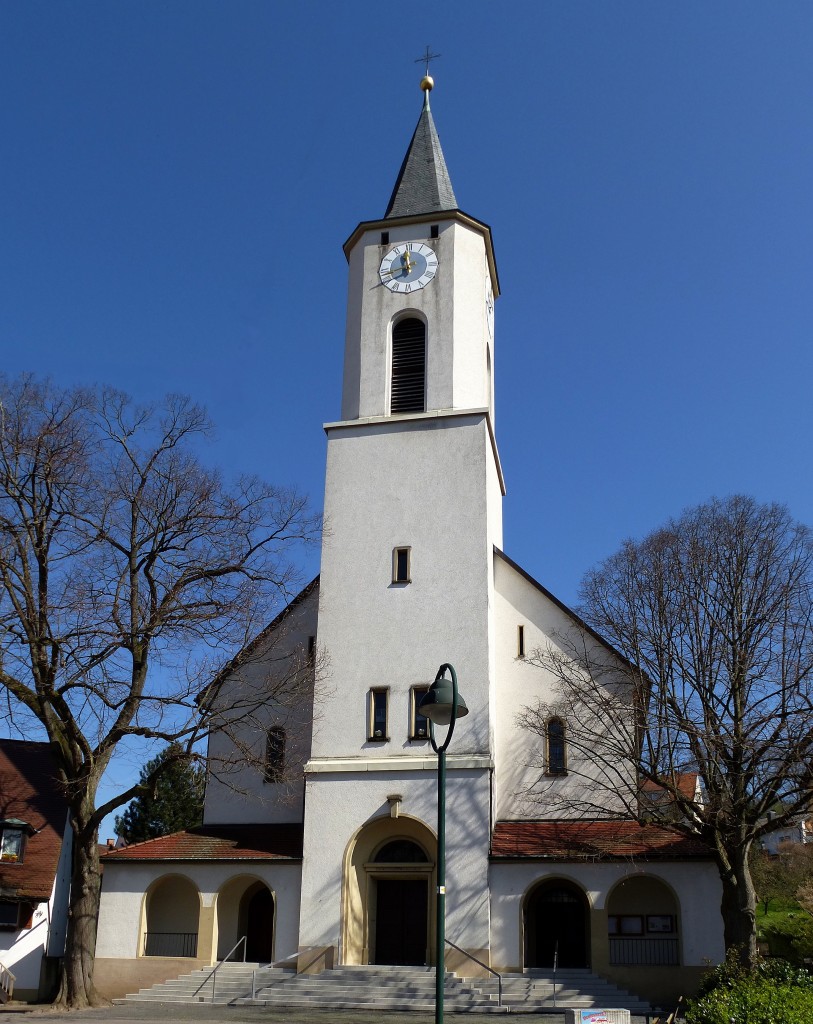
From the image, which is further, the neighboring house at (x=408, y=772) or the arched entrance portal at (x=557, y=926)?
the arched entrance portal at (x=557, y=926)

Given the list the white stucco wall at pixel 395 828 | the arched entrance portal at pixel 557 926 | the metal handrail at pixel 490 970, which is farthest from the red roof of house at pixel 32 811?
the arched entrance portal at pixel 557 926

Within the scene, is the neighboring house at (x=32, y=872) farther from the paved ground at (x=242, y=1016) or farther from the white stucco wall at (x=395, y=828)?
the white stucco wall at (x=395, y=828)

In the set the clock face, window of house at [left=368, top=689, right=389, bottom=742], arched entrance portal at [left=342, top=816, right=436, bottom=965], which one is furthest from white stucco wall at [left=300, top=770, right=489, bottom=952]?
the clock face

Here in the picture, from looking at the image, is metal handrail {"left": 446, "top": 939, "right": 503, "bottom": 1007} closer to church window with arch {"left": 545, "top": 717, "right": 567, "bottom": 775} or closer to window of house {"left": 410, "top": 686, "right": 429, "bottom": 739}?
window of house {"left": 410, "top": 686, "right": 429, "bottom": 739}

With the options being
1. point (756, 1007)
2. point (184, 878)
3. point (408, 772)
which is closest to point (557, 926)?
point (408, 772)

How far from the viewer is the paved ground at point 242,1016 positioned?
19672 mm

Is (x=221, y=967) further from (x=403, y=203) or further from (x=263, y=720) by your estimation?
(x=403, y=203)

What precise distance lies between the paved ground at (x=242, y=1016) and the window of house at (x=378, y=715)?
22.3 ft

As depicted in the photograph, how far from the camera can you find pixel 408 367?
3056cm

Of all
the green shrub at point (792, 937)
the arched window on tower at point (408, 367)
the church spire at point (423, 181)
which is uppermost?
the church spire at point (423, 181)

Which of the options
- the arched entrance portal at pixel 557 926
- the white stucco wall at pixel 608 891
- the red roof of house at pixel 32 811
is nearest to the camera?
the white stucco wall at pixel 608 891

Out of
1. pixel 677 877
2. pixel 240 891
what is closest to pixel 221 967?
pixel 240 891

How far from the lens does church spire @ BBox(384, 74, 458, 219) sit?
3288 centimetres

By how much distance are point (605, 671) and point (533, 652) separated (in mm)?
2187
